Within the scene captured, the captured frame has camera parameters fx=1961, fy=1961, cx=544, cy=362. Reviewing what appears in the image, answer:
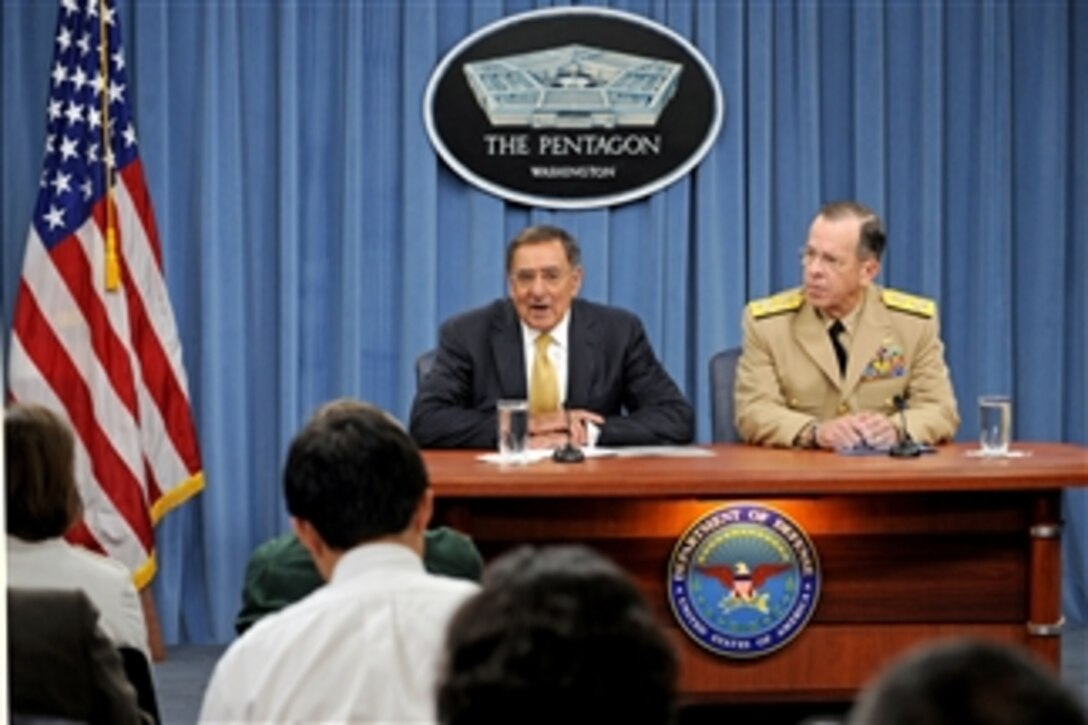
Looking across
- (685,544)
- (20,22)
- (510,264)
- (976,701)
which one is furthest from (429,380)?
(976,701)

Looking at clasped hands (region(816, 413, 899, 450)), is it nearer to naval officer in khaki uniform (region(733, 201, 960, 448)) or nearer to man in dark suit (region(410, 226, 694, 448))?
naval officer in khaki uniform (region(733, 201, 960, 448))

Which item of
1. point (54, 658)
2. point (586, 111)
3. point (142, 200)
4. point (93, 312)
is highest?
point (586, 111)

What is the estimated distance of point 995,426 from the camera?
183 inches

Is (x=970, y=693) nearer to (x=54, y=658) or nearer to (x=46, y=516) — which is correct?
(x=54, y=658)

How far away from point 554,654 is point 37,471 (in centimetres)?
159

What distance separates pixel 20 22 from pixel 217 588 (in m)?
1.92

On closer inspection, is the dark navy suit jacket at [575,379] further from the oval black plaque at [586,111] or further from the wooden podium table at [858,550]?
the oval black plaque at [586,111]

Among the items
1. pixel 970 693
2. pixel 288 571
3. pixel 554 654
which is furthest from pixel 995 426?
pixel 970 693

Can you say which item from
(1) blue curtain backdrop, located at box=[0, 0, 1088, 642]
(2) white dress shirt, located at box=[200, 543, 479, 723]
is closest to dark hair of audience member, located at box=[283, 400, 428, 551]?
(2) white dress shirt, located at box=[200, 543, 479, 723]

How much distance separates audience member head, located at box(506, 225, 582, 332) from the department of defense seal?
0.98 metres

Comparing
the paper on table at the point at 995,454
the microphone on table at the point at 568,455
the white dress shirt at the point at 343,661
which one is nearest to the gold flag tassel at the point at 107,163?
the microphone on table at the point at 568,455

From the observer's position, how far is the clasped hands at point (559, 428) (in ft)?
16.0

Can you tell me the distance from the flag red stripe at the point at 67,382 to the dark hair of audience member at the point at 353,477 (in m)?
3.53

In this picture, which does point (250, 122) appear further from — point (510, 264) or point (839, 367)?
point (839, 367)
